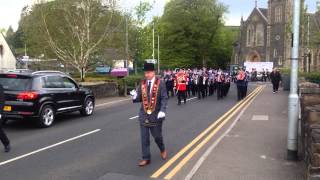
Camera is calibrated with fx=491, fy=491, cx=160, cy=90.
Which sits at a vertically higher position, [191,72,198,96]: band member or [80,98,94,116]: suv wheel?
[191,72,198,96]: band member

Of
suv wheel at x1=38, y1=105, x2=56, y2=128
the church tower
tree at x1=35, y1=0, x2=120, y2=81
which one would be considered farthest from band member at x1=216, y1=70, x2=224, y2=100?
the church tower

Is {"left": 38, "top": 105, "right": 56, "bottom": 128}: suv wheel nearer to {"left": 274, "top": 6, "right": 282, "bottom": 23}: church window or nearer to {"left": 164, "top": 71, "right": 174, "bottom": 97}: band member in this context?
{"left": 164, "top": 71, "right": 174, "bottom": 97}: band member

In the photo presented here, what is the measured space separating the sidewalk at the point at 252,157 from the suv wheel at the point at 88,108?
5.44 metres

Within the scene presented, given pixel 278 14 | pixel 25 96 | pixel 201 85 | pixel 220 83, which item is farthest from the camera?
pixel 278 14

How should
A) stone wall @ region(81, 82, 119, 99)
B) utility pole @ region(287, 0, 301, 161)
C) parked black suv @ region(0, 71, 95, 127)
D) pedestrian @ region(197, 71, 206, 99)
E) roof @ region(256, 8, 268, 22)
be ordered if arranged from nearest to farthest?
1. utility pole @ region(287, 0, 301, 161)
2. parked black suv @ region(0, 71, 95, 127)
3. stone wall @ region(81, 82, 119, 99)
4. pedestrian @ region(197, 71, 206, 99)
5. roof @ region(256, 8, 268, 22)

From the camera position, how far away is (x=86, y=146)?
424 inches

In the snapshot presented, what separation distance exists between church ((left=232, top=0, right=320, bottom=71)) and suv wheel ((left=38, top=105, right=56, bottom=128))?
261 ft

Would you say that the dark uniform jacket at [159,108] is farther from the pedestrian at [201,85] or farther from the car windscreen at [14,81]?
the pedestrian at [201,85]

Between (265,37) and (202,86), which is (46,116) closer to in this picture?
(202,86)

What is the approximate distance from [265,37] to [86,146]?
92606 millimetres

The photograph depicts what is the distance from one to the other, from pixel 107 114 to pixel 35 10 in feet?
64.2

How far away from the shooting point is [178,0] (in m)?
76.5

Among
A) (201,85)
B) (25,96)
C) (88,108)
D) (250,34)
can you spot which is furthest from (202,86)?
(250,34)

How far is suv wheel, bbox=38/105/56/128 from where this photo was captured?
13.9 metres
